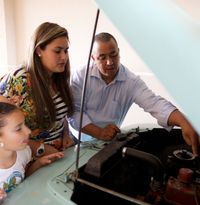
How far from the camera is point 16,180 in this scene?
986 millimetres

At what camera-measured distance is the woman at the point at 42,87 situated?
4.01 feet

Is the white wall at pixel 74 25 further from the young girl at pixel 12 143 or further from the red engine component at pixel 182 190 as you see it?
the red engine component at pixel 182 190

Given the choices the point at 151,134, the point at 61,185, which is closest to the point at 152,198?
the point at 61,185

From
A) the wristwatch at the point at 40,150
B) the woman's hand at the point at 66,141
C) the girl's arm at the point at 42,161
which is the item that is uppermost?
the girl's arm at the point at 42,161

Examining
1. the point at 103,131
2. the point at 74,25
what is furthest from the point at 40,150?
the point at 74,25

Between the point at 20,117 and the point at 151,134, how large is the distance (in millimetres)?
532

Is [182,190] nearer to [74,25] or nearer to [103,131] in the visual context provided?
[103,131]

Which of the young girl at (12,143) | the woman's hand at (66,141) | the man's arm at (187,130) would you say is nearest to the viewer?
the man's arm at (187,130)

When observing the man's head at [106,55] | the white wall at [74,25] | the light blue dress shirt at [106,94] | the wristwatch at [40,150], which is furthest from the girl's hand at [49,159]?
the white wall at [74,25]

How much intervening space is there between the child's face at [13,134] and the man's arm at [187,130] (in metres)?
0.60

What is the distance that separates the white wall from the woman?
3.69 ft

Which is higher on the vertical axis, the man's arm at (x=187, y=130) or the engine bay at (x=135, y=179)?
the man's arm at (x=187, y=130)

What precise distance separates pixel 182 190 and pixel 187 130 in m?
0.32

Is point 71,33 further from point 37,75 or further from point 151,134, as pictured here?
point 151,134
